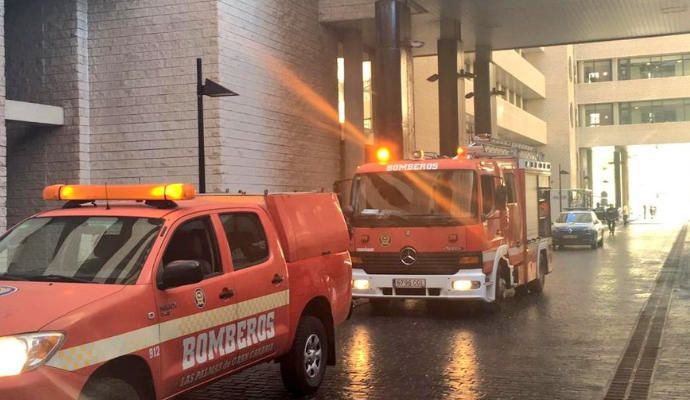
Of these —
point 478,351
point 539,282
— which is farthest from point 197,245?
point 539,282

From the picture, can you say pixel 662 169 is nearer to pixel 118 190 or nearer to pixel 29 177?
pixel 29 177

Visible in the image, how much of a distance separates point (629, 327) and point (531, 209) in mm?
3993

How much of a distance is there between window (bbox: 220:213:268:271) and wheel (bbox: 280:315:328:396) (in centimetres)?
88

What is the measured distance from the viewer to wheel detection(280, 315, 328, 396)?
6.61m

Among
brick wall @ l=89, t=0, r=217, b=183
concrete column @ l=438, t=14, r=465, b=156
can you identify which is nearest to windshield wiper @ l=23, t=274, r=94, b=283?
brick wall @ l=89, t=0, r=217, b=183

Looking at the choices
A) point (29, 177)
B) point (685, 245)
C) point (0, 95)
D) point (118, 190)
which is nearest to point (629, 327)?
point (118, 190)

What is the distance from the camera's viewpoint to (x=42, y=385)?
4043mm

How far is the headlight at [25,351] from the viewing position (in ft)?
13.3

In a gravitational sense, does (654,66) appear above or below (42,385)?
above

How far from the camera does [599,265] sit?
70.5 feet

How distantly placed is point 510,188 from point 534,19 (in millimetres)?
10447

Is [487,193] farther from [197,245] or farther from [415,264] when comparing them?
[197,245]

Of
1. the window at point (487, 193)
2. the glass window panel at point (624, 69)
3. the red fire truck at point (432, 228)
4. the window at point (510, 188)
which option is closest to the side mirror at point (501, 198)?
the red fire truck at point (432, 228)

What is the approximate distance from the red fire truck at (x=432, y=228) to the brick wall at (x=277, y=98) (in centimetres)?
349
